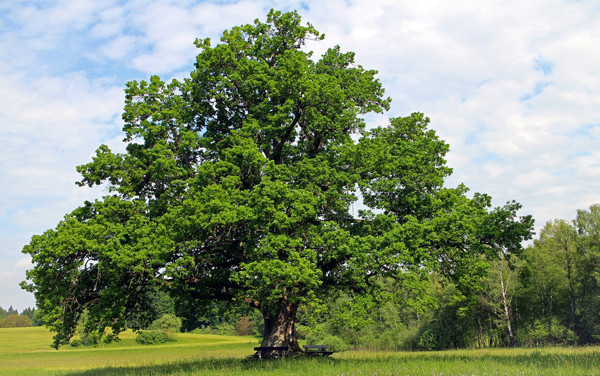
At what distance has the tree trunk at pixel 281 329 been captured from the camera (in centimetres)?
2359

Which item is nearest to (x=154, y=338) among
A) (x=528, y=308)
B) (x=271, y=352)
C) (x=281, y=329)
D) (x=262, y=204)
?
(x=528, y=308)

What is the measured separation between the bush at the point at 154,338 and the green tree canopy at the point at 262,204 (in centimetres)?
6450

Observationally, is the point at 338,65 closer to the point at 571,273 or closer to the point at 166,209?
the point at 166,209

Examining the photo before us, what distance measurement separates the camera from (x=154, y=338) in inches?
3287

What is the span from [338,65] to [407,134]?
245 inches

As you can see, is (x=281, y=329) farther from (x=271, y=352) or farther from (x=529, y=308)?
(x=529, y=308)

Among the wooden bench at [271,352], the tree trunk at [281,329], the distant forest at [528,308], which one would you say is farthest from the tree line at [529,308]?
the wooden bench at [271,352]

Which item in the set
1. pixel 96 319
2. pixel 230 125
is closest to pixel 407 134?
pixel 230 125

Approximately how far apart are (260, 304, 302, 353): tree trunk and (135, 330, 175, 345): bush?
2661 inches

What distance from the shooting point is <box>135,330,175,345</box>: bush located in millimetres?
82438

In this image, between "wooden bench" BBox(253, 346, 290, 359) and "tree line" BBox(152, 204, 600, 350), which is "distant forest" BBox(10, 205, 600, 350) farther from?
"wooden bench" BBox(253, 346, 290, 359)

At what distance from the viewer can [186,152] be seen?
24.2 m

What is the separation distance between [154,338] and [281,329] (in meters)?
69.1

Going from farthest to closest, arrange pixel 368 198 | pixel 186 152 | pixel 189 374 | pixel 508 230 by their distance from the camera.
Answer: pixel 186 152
pixel 368 198
pixel 508 230
pixel 189 374
